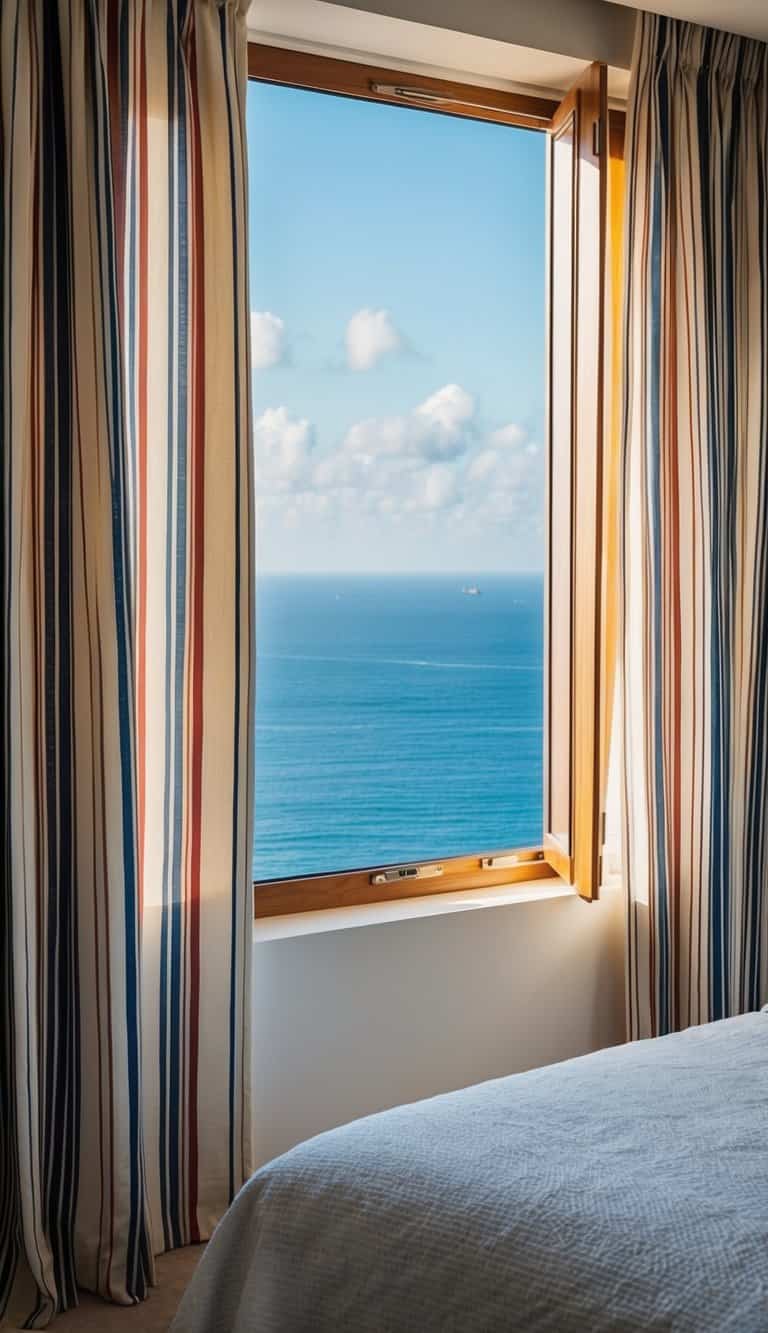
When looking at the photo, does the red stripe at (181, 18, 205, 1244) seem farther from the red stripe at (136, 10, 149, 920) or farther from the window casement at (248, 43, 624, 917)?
the window casement at (248, 43, 624, 917)

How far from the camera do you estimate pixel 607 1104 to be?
1472mm

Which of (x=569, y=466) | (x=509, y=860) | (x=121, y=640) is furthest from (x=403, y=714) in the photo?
(x=121, y=640)

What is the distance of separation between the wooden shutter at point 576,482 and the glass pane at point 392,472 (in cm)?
12

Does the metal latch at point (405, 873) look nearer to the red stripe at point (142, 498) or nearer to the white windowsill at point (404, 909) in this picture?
the white windowsill at point (404, 909)

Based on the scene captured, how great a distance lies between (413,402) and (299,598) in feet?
3.34

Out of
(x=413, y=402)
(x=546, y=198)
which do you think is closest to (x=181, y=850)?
(x=546, y=198)

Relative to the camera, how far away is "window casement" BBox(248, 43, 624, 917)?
253cm

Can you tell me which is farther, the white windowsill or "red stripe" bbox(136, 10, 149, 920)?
the white windowsill

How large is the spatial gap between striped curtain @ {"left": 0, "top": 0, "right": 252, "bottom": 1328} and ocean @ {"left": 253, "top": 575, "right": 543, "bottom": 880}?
209 cm

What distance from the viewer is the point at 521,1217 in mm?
1204

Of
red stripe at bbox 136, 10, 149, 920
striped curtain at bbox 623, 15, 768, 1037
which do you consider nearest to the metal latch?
striped curtain at bbox 623, 15, 768, 1037

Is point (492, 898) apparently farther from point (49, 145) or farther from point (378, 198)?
point (378, 198)

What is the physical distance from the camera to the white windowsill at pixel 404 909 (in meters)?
2.42

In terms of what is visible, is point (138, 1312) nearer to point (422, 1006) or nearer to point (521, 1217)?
point (422, 1006)
